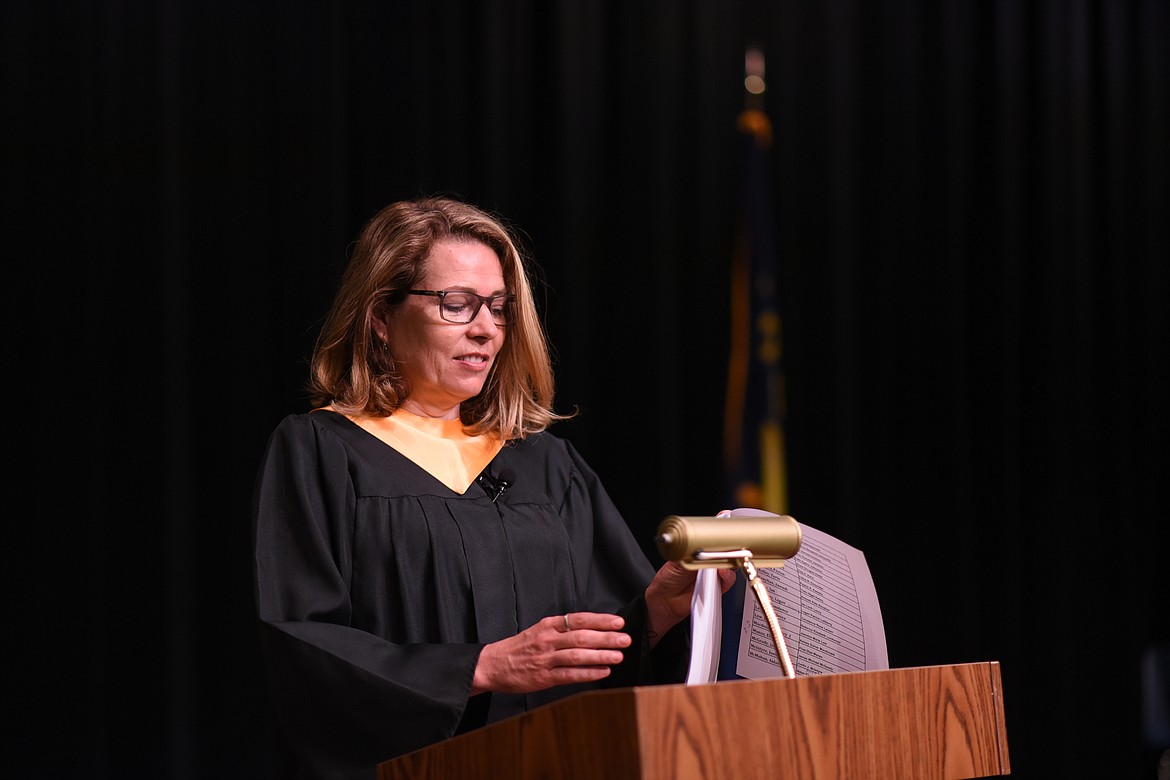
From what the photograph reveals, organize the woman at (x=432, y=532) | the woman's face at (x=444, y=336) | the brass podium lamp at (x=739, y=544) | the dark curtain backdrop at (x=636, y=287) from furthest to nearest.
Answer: the dark curtain backdrop at (x=636, y=287) → the woman's face at (x=444, y=336) → the woman at (x=432, y=532) → the brass podium lamp at (x=739, y=544)

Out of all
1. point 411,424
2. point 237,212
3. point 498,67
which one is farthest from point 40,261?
point 411,424

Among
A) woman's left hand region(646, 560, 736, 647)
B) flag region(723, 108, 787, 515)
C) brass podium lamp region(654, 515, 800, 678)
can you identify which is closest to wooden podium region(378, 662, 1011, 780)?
brass podium lamp region(654, 515, 800, 678)

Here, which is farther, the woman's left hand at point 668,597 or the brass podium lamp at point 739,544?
the woman's left hand at point 668,597

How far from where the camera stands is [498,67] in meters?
3.73

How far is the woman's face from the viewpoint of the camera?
210cm

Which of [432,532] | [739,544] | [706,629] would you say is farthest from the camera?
[432,532]

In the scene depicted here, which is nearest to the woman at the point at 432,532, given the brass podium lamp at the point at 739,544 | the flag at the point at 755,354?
the brass podium lamp at the point at 739,544

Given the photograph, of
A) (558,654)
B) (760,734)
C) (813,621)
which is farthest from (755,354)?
(760,734)

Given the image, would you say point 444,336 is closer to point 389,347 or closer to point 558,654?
point 389,347

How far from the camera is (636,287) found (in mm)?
3793

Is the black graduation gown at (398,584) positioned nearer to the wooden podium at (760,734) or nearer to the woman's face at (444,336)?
the woman's face at (444,336)

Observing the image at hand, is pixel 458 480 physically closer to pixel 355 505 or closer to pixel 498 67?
pixel 355 505

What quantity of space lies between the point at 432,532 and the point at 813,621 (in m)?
0.65

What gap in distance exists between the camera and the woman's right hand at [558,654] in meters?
1.43
